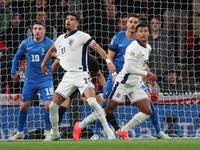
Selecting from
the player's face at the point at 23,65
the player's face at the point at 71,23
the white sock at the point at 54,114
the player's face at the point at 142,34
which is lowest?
the white sock at the point at 54,114

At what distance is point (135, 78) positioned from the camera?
504 cm

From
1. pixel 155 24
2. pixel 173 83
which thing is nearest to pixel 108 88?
pixel 173 83

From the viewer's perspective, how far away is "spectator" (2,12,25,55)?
763 centimetres

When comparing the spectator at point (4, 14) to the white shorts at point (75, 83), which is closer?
the white shorts at point (75, 83)

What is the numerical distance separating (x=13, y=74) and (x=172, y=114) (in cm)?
279

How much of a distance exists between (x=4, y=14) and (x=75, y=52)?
3.59m

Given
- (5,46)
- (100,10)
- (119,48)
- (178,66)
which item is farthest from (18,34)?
(178,66)

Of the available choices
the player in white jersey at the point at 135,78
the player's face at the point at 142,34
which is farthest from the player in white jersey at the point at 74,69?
the player's face at the point at 142,34

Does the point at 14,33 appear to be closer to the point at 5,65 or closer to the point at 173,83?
the point at 5,65

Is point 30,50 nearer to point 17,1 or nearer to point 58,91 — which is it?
point 58,91

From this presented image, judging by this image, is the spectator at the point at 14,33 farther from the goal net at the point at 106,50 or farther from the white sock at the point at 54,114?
the white sock at the point at 54,114

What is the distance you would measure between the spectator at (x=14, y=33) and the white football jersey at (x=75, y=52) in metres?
2.95

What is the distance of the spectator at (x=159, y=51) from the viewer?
7426mm

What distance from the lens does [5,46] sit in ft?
25.3
